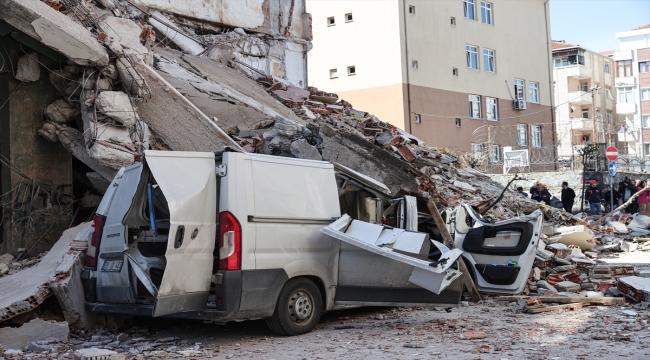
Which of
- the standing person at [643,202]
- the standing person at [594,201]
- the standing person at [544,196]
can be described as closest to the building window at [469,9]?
the standing person at [594,201]

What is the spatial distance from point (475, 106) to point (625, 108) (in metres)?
38.1

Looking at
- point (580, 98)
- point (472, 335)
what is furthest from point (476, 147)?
point (472, 335)

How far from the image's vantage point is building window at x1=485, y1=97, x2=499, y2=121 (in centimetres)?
4050

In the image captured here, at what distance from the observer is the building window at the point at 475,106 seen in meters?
39.4

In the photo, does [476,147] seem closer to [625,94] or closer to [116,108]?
[116,108]

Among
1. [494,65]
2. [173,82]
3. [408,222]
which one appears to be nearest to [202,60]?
[173,82]

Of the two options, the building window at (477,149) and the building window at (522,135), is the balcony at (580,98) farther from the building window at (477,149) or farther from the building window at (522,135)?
the building window at (477,149)

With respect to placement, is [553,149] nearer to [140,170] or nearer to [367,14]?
[367,14]

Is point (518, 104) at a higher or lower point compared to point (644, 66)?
lower

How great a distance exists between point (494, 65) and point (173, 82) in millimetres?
31298

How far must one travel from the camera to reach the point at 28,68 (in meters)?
10.1

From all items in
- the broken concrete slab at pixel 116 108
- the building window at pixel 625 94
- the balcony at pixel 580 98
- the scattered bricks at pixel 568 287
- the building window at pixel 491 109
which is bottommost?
the scattered bricks at pixel 568 287

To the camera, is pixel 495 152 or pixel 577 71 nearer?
pixel 495 152

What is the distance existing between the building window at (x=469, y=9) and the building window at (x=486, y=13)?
3.04 ft
